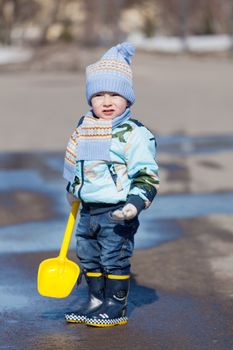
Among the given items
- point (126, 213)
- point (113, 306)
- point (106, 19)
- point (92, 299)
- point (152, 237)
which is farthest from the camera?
point (106, 19)

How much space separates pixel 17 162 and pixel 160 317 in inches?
241

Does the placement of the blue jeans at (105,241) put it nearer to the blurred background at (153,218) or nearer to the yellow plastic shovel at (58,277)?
the yellow plastic shovel at (58,277)

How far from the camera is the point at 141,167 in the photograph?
5191 millimetres

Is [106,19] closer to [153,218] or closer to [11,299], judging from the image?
[153,218]

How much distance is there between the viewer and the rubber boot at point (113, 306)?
526cm

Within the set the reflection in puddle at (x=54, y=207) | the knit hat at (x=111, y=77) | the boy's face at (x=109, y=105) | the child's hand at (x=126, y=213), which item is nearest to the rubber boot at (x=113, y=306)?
the child's hand at (x=126, y=213)

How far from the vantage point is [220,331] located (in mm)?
5168

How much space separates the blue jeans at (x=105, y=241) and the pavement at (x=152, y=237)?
31cm

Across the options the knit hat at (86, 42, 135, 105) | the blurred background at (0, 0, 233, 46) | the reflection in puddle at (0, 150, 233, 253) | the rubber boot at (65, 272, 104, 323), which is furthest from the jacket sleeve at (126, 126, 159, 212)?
the blurred background at (0, 0, 233, 46)

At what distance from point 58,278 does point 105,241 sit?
29 cm

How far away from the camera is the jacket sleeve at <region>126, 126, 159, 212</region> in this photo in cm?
517

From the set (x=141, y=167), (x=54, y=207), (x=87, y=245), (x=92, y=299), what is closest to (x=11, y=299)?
(x=92, y=299)

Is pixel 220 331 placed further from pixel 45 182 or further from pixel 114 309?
pixel 45 182

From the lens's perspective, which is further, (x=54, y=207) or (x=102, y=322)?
(x=54, y=207)
